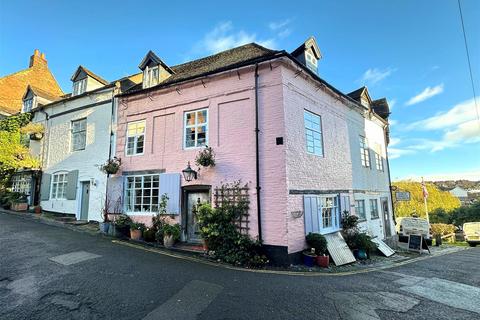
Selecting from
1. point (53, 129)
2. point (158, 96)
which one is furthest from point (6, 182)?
point (158, 96)

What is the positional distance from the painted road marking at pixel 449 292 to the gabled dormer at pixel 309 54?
9.47m

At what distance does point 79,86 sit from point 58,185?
6.26m

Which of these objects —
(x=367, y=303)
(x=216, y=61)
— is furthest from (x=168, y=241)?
(x=216, y=61)

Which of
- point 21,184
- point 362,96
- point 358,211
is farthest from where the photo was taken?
point 21,184

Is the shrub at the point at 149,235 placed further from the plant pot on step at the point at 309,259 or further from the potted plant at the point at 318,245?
the potted plant at the point at 318,245

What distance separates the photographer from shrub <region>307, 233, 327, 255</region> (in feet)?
30.9

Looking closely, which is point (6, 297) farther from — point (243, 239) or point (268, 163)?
point (268, 163)

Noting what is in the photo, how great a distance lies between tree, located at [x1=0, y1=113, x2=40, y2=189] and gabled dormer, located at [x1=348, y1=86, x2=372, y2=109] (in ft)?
68.9

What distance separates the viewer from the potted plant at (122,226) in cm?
1159

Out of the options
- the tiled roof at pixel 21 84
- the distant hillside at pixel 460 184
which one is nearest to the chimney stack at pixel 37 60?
the tiled roof at pixel 21 84

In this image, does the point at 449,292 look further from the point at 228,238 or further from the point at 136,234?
the point at 136,234

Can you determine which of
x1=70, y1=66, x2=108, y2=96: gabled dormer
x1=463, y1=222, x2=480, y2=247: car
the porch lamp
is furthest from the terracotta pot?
x1=463, y1=222, x2=480, y2=247: car

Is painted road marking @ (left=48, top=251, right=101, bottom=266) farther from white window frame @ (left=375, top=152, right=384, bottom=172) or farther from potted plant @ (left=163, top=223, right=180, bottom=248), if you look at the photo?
white window frame @ (left=375, top=152, right=384, bottom=172)

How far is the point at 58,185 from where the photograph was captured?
51.3ft
